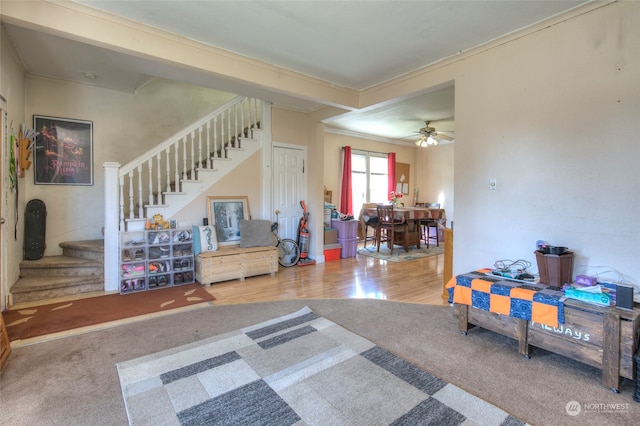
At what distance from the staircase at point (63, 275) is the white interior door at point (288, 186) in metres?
2.69

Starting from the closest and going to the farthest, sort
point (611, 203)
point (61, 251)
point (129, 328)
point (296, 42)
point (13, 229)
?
point (611, 203) < point (129, 328) < point (296, 42) < point (13, 229) < point (61, 251)

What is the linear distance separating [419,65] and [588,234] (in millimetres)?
2496

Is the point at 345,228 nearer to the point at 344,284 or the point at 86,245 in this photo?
the point at 344,284

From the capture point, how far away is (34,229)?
410 centimetres

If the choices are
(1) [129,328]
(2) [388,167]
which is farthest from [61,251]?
(2) [388,167]

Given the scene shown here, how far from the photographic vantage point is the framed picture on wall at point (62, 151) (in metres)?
4.20

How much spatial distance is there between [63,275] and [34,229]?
845 mm

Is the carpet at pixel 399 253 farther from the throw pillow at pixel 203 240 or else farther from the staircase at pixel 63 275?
the staircase at pixel 63 275

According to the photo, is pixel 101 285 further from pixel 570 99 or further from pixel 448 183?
pixel 448 183

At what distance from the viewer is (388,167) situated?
850 centimetres

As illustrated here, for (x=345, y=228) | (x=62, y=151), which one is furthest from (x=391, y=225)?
(x=62, y=151)

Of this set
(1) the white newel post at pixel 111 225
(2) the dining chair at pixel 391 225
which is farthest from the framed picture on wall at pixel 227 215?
(2) the dining chair at pixel 391 225

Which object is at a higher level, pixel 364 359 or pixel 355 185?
pixel 355 185

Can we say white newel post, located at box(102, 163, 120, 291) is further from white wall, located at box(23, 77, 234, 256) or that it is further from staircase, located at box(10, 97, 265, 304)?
white wall, located at box(23, 77, 234, 256)
